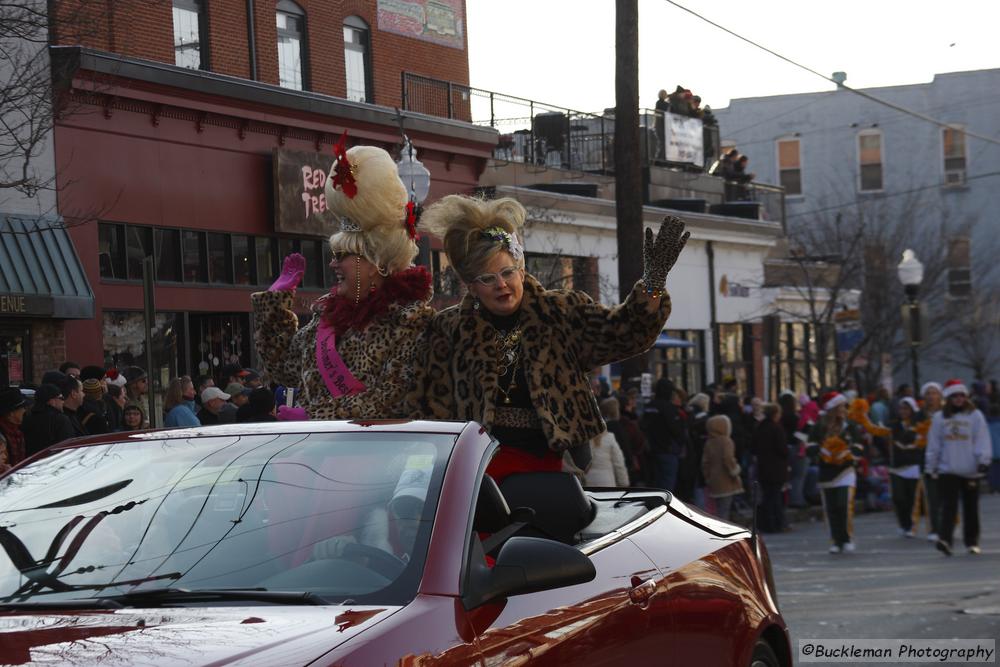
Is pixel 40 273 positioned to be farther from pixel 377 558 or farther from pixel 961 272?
pixel 961 272

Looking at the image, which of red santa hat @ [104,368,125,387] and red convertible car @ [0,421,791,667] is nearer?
red convertible car @ [0,421,791,667]

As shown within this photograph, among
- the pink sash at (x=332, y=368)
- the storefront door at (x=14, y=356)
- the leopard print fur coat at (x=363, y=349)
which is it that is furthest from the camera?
the storefront door at (x=14, y=356)

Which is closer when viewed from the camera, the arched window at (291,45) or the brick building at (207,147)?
the brick building at (207,147)

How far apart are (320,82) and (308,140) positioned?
138 cm

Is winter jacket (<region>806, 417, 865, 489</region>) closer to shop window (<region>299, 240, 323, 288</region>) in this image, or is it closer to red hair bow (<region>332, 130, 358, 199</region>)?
shop window (<region>299, 240, 323, 288</region>)

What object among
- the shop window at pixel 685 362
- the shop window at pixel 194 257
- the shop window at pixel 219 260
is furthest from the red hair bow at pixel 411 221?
the shop window at pixel 685 362

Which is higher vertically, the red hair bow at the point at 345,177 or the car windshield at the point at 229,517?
the red hair bow at the point at 345,177

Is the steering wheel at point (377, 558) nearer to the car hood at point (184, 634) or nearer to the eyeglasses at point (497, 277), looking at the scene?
the car hood at point (184, 634)

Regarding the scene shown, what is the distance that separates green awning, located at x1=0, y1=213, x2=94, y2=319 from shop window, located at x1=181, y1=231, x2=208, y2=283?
2.29 m

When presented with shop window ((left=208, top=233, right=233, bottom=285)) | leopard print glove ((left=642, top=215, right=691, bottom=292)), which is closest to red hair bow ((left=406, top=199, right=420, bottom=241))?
leopard print glove ((left=642, top=215, right=691, bottom=292))

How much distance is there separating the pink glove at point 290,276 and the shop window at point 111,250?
44.4ft

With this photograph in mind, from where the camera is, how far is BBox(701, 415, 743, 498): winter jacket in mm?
18391

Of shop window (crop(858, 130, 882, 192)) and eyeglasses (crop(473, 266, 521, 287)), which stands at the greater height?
shop window (crop(858, 130, 882, 192))

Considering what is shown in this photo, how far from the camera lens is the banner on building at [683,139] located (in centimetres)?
3559
